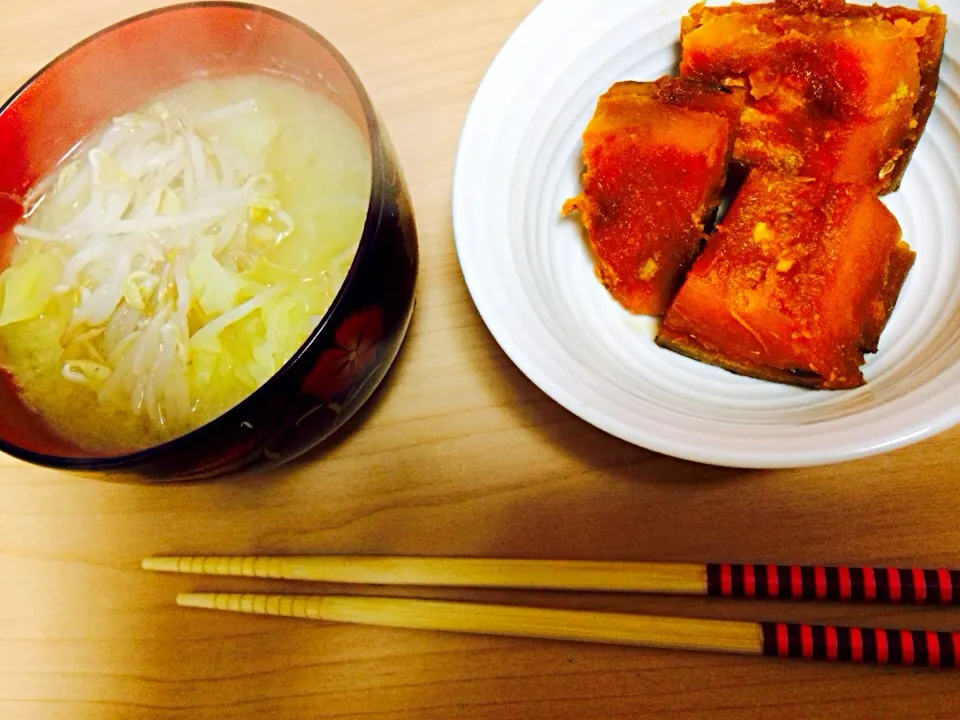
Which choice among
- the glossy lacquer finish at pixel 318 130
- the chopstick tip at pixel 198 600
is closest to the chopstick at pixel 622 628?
the chopstick tip at pixel 198 600

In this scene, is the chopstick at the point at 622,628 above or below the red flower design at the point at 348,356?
below

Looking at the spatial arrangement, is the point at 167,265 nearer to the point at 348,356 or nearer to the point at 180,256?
the point at 180,256

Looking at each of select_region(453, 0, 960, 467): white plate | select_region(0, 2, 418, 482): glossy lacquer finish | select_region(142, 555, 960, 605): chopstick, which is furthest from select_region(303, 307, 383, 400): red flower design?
select_region(142, 555, 960, 605): chopstick

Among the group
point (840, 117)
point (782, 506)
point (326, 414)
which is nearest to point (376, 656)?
point (326, 414)

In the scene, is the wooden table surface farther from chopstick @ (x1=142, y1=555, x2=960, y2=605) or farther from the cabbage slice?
the cabbage slice

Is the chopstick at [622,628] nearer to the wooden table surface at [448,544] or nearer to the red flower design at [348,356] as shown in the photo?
the wooden table surface at [448,544]

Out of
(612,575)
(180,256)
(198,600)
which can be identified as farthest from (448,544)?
(180,256)

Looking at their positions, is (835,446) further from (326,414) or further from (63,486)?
(63,486)

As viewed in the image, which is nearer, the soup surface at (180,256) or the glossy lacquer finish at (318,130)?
the glossy lacquer finish at (318,130)
